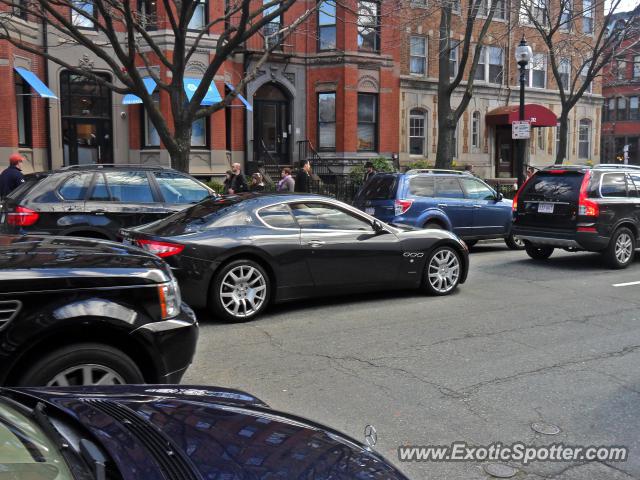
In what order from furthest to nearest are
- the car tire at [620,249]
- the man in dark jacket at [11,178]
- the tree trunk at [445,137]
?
the tree trunk at [445,137] → the man in dark jacket at [11,178] → the car tire at [620,249]

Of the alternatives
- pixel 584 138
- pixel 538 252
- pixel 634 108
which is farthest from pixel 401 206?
pixel 634 108

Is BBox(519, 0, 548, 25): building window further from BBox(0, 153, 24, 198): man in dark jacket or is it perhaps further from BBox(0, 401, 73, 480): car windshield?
BBox(0, 401, 73, 480): car windshield

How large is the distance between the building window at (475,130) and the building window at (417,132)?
3.14 meters

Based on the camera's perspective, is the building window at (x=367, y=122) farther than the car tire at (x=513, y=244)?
Yes

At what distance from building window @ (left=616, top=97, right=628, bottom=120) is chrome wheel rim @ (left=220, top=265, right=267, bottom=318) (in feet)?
206

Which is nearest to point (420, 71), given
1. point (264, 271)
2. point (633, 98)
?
point (264, 271)

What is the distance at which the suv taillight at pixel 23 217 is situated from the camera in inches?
345

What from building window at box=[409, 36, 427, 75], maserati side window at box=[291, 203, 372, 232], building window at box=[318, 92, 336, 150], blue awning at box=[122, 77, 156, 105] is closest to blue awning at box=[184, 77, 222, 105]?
blue awning at box=[122, 77, 156, 105]

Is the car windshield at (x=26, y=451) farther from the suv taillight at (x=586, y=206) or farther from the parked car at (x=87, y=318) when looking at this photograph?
the suv taillight at (x=586, y=206)

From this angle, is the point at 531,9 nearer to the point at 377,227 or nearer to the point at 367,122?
the point at 367,122

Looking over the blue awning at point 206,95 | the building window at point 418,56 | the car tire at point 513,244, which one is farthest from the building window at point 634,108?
the car tire at point 513,244

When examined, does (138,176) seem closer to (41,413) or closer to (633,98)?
(41,413)

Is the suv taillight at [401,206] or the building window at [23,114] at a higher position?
the building window at [23,114]

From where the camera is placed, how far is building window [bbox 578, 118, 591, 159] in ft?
115
